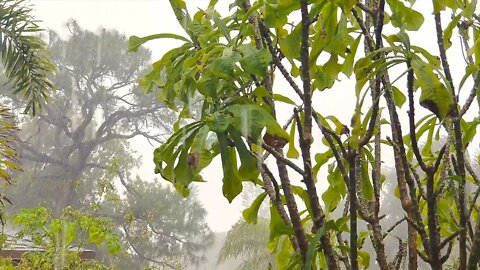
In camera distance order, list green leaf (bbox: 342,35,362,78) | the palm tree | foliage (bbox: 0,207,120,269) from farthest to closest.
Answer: the palm tree, foliage (bbox: 0,207,120,269), green leaf (bbox: 342,35,362,78)

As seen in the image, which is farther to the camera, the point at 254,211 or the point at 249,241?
the point at 249,241

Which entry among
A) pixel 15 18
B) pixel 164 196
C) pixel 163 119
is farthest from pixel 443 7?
pixel 163 119

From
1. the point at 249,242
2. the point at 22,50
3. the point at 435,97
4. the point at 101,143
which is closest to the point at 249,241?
the point at 249,242

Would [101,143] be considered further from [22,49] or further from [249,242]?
[22,49]

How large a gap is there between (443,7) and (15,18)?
2306mm

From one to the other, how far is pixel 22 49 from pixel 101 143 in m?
9.14

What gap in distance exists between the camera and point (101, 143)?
11.2 m

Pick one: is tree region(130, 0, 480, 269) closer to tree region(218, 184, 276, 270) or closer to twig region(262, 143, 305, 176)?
twig region(262, 143, 305, 176)

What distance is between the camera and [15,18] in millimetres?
2357

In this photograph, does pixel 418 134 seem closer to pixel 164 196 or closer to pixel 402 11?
pixel 402 11

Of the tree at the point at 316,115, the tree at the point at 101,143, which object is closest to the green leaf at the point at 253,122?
the tree at the point at 316,115

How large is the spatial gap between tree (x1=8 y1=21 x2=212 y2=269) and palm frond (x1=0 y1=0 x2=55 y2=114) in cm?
722

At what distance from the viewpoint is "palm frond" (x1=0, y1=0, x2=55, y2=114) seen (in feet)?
7.55

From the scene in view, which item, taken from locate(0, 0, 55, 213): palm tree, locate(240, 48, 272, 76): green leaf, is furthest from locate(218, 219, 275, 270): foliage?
locate(240, 48, 272, 76): green leaf
